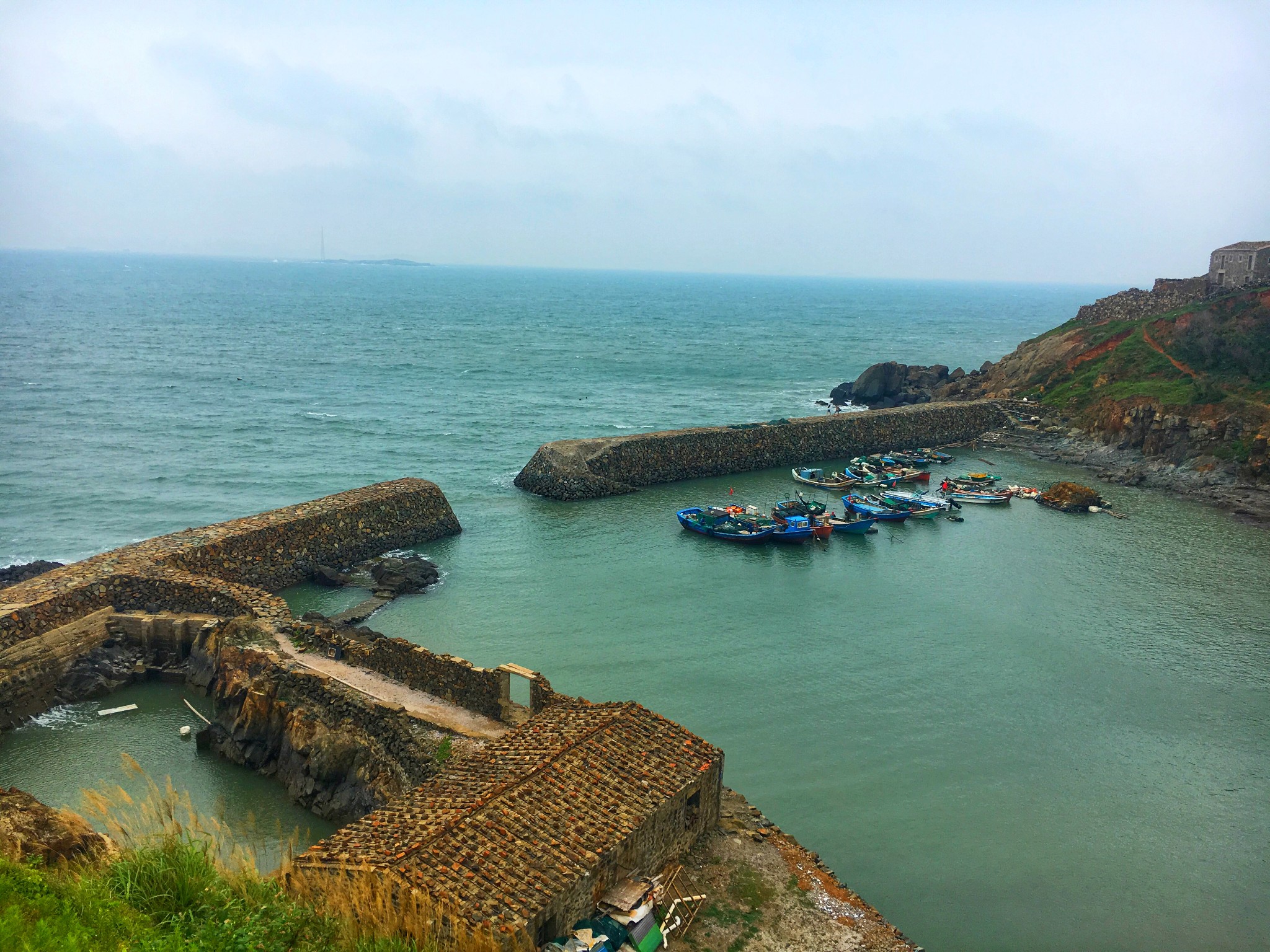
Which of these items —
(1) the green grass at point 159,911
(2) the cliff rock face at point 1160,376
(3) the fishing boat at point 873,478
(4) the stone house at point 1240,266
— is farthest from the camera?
(4) the stone house at point 1240,266

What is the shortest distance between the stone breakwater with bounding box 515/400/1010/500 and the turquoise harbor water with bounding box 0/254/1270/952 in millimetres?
1376

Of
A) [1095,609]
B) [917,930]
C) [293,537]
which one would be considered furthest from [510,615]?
[1095,609]

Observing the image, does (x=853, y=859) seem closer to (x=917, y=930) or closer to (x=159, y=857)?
(x=917, y=930)

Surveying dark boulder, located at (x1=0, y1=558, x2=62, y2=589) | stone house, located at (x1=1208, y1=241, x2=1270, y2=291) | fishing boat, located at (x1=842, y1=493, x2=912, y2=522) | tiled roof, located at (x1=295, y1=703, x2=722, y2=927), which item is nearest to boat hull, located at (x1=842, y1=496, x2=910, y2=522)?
fishing boat, located at (x1=842, y1=493, x2=912, y2=522)

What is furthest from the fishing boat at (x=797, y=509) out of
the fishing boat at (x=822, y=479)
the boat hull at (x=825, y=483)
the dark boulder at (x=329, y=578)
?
the dark boulder at (x=329, y=578)

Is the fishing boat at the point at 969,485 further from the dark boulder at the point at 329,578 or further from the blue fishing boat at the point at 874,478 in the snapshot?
the dark boulder at the point at 329,578

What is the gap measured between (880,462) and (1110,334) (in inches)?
1113

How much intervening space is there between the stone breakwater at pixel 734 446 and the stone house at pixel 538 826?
101ft

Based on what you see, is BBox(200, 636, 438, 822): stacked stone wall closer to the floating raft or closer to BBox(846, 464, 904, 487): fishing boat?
the floating raft

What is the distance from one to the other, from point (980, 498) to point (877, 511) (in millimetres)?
6862

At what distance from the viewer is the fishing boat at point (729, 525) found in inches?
1629

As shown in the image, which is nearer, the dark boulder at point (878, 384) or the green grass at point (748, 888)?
the green grass at point (748, 888)

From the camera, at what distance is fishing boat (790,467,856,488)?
5075 centimetres

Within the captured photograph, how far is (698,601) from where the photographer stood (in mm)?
33938
